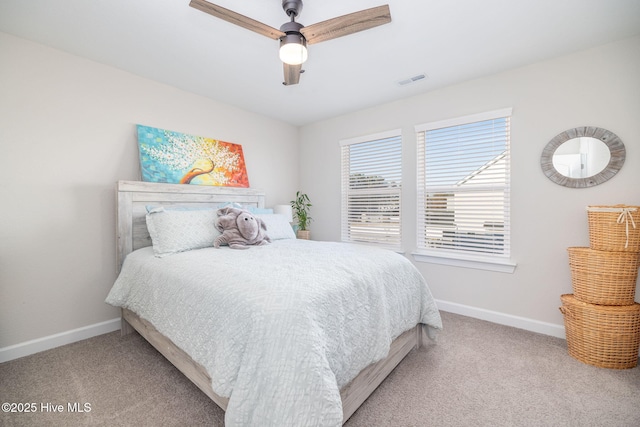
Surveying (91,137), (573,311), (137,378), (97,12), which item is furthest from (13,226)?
(573,311)

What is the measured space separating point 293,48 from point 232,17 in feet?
1.23

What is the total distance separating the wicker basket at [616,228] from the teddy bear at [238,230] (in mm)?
2733

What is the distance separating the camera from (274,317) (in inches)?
43.7

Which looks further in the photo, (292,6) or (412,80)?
(412,80)

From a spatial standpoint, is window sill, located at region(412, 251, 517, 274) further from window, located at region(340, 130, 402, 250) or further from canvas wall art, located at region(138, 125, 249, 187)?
canvas wall art, located at region(138, 125, 249, 187)

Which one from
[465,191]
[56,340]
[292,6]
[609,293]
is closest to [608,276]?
[609,293]

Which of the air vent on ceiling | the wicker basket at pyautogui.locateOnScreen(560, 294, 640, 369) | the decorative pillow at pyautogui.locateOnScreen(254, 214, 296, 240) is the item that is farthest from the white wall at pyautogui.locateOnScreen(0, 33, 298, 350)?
the wicker basket at pyautogui.locateOnScreen(560, 294, 640, 369)

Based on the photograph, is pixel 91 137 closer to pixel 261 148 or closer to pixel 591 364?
pixel 261 148

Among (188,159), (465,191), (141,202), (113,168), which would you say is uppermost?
(188,159)

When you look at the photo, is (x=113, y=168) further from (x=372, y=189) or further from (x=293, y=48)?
(x=372, y=189)

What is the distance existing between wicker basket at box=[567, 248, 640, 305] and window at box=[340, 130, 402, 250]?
5.67ft

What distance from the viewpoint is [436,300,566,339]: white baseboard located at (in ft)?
8.02

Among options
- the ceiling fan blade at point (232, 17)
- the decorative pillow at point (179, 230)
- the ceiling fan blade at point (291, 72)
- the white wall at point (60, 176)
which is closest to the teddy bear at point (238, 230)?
the decorative pillow at point (179, 230)

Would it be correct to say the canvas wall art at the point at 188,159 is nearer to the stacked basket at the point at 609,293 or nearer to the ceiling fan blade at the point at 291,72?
the ceiling fan blade at the point at 291,72
